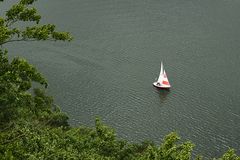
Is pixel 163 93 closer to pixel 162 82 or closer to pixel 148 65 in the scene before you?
pixel 162 82

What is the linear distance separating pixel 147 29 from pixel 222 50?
13316 millimetres

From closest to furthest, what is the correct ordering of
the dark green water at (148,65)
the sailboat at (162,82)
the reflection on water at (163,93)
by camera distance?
the dark green water at (148,65) → the reflection on water at (163,93) → the sailboat at (162,82)

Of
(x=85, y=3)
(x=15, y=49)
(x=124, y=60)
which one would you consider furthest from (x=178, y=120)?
(x=85, y=3)

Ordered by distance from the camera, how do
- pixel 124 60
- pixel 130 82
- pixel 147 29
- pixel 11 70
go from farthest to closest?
pixel 147 29 → pixel 124 60 → pixel 130 82 → pixel 11 70

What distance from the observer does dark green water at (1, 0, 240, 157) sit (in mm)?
42875

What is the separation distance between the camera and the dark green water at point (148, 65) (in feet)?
→ 141

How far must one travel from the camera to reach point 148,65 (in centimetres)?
5444

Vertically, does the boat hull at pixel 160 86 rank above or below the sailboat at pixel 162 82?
below

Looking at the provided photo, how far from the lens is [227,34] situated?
60875mm

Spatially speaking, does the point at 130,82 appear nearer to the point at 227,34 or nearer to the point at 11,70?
the point at 227,34

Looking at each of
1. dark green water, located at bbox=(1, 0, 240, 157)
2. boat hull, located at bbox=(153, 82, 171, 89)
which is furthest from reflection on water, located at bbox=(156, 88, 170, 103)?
boat hull, located at bbox=(153, 82, 171, 89)

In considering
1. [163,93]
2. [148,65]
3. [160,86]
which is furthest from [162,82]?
[148,65]

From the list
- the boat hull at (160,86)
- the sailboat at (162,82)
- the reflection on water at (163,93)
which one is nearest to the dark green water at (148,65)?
the reflection on water at (163,93)

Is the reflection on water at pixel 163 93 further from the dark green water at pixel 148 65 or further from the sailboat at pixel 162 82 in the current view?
the sailboat at pixel 162 82
